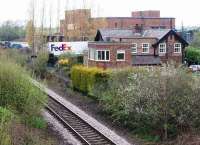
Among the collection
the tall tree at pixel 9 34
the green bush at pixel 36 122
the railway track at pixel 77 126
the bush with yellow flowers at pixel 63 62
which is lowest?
the railway track at pixel 77 126

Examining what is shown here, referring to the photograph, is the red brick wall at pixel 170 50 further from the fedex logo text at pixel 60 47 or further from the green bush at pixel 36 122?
the green bush at pixel 36 122

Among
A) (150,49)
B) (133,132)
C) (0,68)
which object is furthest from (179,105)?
(150,49)

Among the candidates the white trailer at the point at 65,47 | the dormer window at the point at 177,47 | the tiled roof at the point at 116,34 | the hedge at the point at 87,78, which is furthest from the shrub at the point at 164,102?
the white trailer at the point at 65,47

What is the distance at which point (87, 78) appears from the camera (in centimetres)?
4181

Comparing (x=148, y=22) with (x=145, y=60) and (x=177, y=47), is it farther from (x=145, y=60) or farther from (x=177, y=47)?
(x=145, y=60)

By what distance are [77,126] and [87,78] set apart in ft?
41.0

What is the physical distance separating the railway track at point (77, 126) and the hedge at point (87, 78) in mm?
3463

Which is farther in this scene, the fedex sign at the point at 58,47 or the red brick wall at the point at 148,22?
the red brick wall at the point at 148,22

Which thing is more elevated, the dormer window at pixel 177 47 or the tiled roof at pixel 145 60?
the dormer window at pixel 177 47

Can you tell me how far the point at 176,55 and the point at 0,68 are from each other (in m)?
36.8

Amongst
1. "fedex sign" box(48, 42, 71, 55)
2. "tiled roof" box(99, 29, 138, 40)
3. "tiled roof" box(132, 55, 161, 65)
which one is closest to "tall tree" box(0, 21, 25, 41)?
"fedex sign" box(48, 42, 71, 55)

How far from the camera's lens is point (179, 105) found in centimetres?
2622

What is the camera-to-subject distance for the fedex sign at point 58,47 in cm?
6756

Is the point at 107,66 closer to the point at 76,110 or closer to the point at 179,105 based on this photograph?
the point at 76,110
